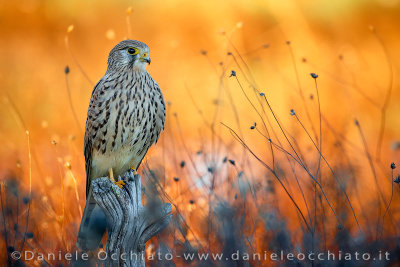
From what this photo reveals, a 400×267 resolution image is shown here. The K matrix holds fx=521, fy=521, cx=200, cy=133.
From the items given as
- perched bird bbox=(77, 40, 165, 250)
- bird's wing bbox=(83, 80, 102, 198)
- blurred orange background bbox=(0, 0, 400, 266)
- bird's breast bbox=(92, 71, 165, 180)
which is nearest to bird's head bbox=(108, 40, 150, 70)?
perched bird bbox=(77, 40, 165, 250)

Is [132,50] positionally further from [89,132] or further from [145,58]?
[89,132]

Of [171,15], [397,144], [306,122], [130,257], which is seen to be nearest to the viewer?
[130,257]

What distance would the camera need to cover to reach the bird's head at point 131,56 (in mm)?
3680

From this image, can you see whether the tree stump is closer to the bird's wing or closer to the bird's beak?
the bird's wing

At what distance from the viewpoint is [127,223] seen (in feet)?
9.63

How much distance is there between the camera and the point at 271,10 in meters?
10.2

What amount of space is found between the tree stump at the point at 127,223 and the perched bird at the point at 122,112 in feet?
1.66

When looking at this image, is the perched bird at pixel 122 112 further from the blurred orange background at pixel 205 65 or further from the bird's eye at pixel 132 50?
the blurred orange background at pixel 205 65

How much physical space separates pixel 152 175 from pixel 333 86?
482 centimetres

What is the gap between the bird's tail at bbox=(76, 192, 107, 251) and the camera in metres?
3.45

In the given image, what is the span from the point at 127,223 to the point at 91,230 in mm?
682

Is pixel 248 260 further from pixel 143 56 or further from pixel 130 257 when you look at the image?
pixel 143 56

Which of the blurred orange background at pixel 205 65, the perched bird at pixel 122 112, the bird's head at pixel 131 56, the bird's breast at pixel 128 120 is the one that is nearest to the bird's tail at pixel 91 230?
the perched bird at pixel 122 112

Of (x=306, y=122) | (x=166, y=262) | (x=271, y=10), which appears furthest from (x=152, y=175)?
(x=271, y=10)
